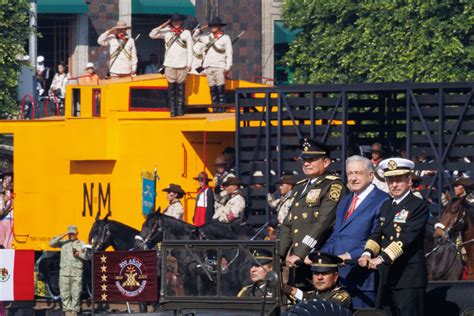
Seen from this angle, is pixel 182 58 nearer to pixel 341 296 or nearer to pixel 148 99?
pixel 148 99

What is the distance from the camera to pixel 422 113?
2328 centimetres

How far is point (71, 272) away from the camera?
2470 cm

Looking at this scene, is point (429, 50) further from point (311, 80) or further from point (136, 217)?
point (136, 217)

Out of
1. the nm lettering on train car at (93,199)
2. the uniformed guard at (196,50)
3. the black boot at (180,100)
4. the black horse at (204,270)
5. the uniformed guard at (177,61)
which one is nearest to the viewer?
the black horse at (204,270)

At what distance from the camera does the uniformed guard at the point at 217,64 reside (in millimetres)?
25984

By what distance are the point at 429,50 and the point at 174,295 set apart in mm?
26692

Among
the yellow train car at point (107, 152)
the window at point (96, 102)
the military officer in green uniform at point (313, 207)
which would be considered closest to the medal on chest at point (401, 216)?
the military officer in green uniform at point (313, 207)

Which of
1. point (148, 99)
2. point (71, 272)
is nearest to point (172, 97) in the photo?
point (148, 99)

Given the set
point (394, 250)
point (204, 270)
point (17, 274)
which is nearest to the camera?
point (394, 250)

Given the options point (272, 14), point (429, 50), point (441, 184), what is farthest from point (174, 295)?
point (272, 14)

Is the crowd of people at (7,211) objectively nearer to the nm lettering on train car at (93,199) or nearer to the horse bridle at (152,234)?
the nm lettering on train car at (93,199)

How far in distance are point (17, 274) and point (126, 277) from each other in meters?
2.97

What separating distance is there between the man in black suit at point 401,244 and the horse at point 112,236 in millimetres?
11215

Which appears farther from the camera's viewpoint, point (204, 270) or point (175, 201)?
point (175, 201)
